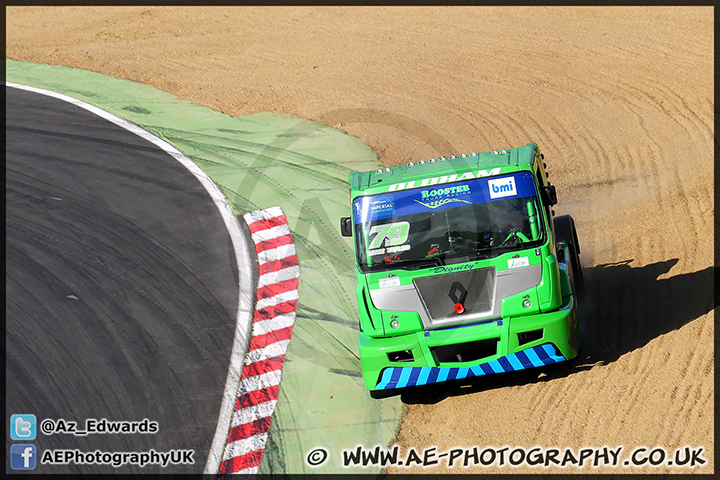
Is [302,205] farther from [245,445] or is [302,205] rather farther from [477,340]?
[477,340]

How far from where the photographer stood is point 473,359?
777 cm

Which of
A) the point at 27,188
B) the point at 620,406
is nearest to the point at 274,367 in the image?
the point at 620,406

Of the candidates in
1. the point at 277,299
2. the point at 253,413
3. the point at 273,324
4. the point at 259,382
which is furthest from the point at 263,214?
the point at 253,413

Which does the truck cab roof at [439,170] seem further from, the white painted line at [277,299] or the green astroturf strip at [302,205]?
the white painted line at [277,299]

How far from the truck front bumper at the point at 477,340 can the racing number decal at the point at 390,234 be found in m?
1.04

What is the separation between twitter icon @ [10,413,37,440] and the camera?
861 cm

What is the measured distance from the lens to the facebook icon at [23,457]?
323 inches

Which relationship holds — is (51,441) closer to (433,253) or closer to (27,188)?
(433,253)

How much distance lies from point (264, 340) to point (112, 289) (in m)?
2.85

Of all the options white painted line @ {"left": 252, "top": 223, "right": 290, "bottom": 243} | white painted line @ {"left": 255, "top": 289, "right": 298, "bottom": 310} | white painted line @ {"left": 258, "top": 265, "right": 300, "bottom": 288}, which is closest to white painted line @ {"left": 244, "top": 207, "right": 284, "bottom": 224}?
white painted line @ {"left": 252, "top": 223, "right": 290, "bottom": 243}

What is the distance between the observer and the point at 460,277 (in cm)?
787

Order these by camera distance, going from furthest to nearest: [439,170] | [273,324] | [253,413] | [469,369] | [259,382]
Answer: [273,324], [259,382], [253,413], [439,170], [469,369]

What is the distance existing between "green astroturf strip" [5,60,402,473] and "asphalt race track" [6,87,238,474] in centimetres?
83

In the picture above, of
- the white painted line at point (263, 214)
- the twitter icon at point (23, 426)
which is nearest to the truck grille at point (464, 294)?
the twitter icon at point (23, 426)
